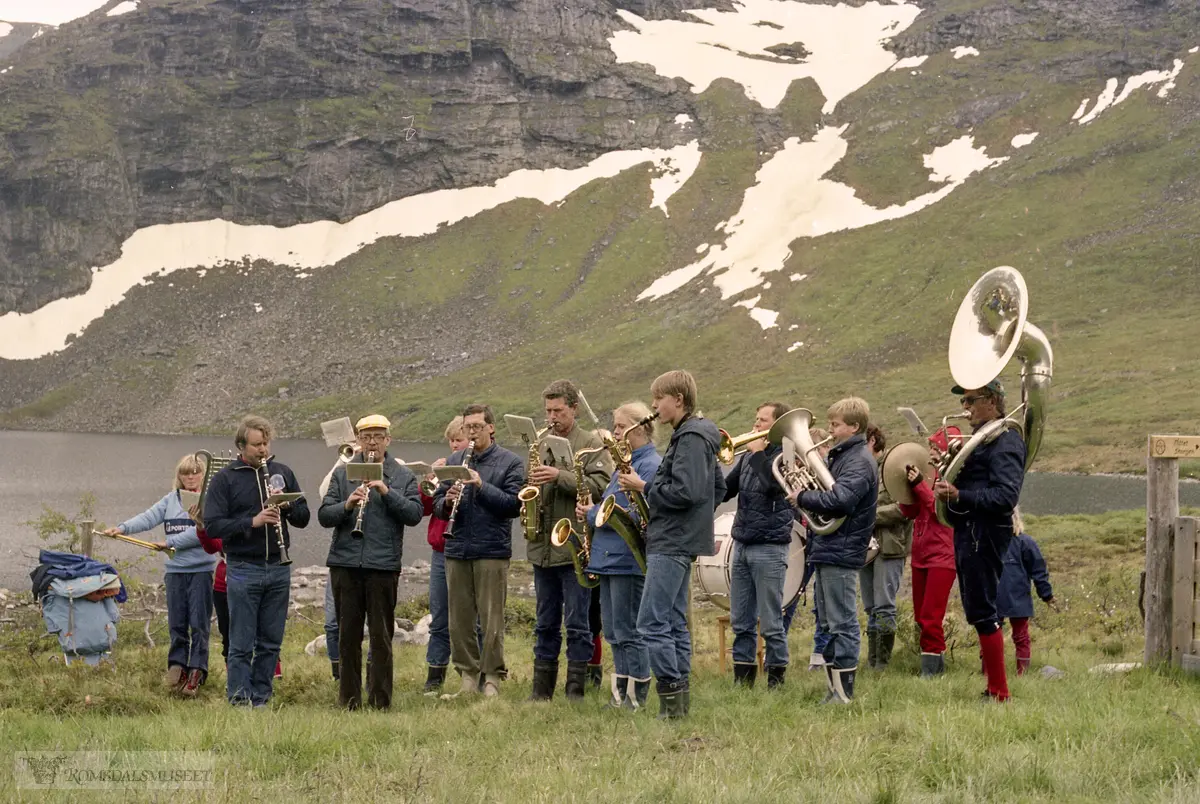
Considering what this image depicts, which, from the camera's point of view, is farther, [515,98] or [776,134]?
[515,98]

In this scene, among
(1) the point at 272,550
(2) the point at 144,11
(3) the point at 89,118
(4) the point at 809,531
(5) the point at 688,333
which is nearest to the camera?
(1) the point at 272,550

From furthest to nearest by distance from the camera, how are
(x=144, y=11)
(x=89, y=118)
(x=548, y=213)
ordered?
(x=144, y=11)
(x=89, y=118)
(x=548, y=213)

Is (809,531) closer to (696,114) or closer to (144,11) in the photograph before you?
(696,114)

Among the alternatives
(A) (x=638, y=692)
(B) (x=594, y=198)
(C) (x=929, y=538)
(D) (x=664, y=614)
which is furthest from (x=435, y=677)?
(B) (x=594, y=198)

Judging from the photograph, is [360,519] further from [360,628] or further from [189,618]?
[189,618]

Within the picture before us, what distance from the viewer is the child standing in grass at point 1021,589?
1117 centimetres

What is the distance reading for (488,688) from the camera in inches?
412

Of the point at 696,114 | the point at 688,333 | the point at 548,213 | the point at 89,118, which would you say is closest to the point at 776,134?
the point at 696,114

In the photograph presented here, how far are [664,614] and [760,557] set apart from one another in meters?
1.85

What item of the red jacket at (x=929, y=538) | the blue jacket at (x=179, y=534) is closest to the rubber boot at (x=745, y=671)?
the red jacket at (x=929, y=538)

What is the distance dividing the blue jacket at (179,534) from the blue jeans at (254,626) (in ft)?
4.66

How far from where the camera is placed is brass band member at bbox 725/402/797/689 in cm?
1018

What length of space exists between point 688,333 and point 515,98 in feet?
206

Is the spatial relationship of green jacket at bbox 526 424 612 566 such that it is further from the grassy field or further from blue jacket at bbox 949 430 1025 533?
blue jacket at bbox 949 430 1025 533
